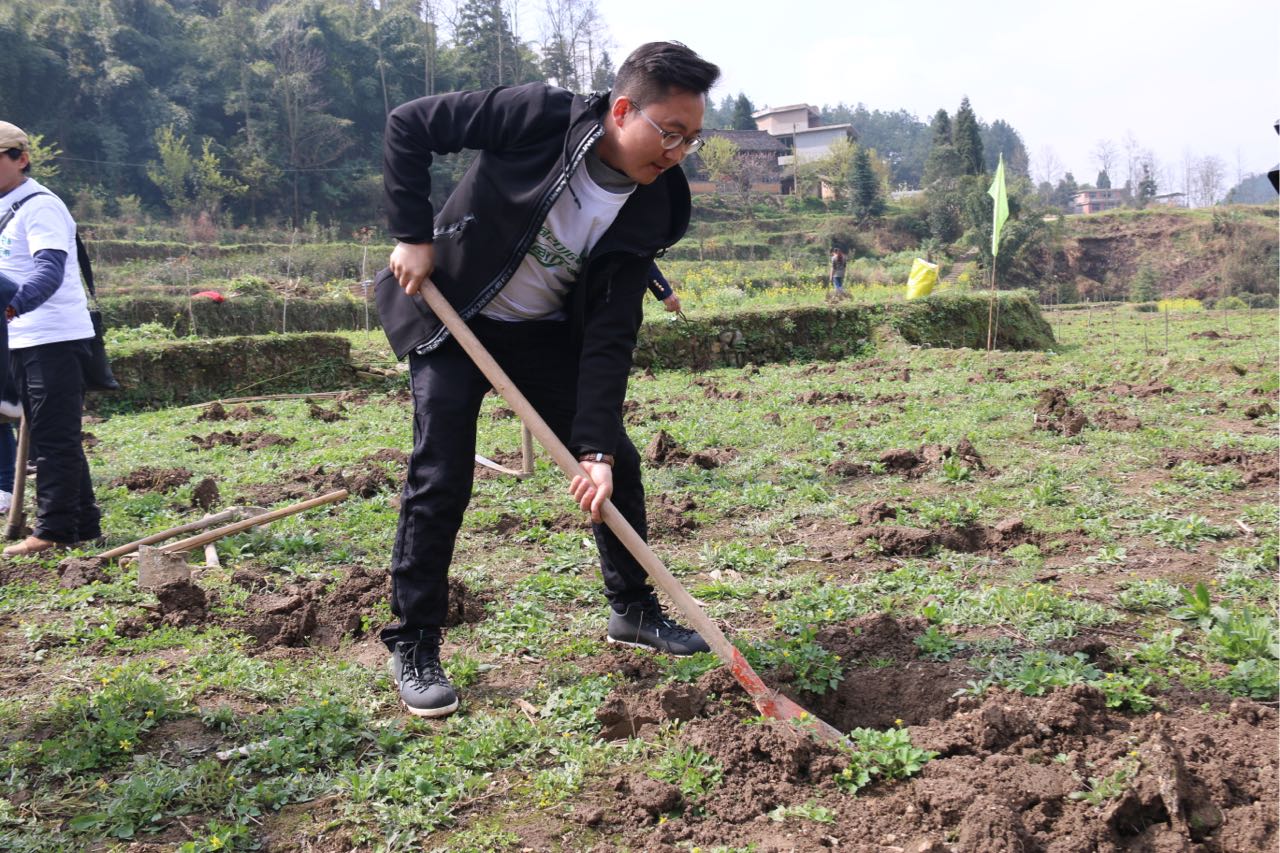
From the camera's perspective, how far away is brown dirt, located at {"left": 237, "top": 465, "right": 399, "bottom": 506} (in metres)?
6.02

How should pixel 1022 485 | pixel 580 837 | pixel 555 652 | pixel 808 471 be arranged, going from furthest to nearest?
pixel 808 471, pixel 1022 485, pixel 555 652, pixel 580 837

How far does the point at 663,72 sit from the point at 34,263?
141 inches

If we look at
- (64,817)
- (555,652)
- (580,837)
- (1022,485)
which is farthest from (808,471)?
(64,817)

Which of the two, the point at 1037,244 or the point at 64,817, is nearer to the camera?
the point at 64,817

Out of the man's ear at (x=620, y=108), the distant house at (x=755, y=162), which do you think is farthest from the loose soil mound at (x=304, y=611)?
the distant house at (x=755, y=162)

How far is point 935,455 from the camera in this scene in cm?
634

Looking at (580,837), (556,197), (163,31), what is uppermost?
(163,31)

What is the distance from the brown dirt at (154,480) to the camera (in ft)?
20.9

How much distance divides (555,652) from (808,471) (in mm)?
3178

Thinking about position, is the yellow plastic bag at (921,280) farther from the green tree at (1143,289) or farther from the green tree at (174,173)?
the green tree at (174,173)

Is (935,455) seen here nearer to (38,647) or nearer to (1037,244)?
(38,647)

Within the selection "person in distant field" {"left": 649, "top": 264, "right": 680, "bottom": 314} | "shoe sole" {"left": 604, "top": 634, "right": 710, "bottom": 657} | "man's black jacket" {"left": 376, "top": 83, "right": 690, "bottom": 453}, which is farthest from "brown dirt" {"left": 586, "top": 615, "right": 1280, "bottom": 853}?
"person in distant field" {"left": 649, "top": 264, "right": 680, "bottom": 314}

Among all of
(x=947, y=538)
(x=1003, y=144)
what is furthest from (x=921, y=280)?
(x=1003, y=144)

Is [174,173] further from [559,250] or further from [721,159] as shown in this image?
[559,250]
